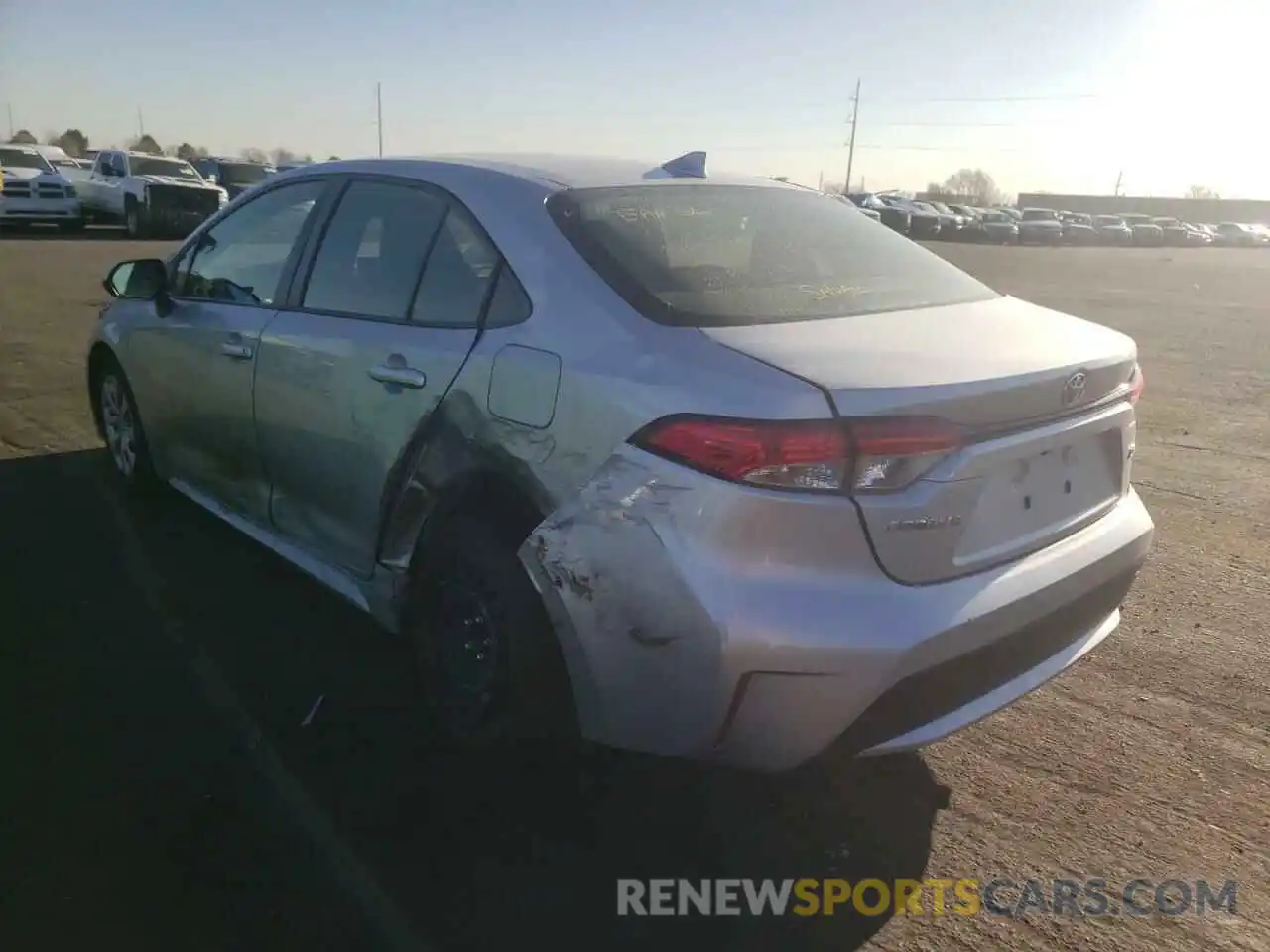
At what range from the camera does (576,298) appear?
2674mm

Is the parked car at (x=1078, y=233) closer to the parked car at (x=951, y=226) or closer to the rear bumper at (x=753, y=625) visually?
the parked car at (x=951, y=226)

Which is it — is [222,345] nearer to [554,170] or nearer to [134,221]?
[554,170]

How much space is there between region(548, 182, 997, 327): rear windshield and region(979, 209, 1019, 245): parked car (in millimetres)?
44832

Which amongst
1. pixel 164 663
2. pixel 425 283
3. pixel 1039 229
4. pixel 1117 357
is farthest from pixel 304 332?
pixel 1039 229

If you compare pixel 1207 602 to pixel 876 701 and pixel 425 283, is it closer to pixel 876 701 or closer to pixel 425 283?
pixel 876 701

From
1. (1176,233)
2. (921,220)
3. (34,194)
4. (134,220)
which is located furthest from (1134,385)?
(1176,233)

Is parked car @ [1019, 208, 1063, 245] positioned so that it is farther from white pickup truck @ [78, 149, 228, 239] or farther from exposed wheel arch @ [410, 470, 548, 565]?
exposed wheel arch @ [410, 470, 548, 565]

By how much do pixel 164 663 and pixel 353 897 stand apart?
1.48 m

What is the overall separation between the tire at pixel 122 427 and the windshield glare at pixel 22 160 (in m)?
22.4

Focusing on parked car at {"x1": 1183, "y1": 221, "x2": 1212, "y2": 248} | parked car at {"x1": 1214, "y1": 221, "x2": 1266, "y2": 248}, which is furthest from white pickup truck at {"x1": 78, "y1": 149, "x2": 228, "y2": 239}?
parked car at {"x1": 1214, "y1": 221, "x2": 1266, "y2": 248}

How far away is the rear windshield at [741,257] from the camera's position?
2.69 m

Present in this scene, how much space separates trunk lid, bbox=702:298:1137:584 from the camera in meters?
2.28

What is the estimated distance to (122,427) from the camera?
5219mm

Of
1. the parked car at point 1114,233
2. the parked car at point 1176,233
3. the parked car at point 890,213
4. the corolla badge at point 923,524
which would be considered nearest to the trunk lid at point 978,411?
the corolla badge at point 923,524
